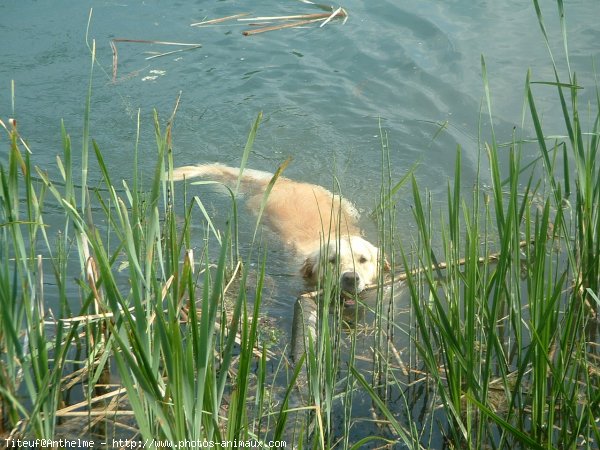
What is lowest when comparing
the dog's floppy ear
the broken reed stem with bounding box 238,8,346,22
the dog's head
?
the dog's floppy ear

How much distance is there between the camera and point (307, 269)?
15.0 ft

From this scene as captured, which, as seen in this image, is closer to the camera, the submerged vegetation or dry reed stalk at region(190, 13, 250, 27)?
the submerged vegetation

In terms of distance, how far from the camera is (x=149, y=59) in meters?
6.50

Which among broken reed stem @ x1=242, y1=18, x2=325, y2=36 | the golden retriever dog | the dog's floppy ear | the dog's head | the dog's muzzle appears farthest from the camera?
broken reed stem @ x1=242, y1=18, x2=325, y2=36

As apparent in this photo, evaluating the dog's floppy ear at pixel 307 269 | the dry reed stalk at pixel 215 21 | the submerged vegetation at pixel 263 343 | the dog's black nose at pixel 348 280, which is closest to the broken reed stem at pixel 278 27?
the dry reed stalk at pixel 215 21

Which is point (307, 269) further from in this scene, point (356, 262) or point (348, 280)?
point (348, 280)

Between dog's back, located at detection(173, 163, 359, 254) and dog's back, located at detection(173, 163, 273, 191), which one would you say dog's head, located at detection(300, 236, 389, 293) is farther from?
dog's back, located at detection(173, 163, 273, 191)

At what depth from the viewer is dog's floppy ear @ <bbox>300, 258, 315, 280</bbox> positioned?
4523 mm

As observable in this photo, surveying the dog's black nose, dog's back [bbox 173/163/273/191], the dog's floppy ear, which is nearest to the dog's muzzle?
the dog's black nose

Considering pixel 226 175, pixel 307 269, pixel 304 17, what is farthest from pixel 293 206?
pixel 304 17

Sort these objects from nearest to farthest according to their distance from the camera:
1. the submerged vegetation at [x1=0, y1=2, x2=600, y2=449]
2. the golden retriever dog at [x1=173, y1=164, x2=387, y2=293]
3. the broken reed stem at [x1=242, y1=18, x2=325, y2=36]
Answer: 1. the submerged vegetation at [x1=0, y1=2, x2=600, y2=449]
2. the golden retriever dog at [x1=173, y1=164, x2=387, y2=293]
3. the broken reed stem at [x1=242, y1=18, x2=325, y2=36]

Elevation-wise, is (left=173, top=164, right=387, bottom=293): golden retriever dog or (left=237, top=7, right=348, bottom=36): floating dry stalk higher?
(left=237, top=7, right=348, bottom=36): floating dry stalk

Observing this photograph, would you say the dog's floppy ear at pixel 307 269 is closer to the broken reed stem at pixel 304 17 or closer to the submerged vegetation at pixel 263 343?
the submerged vegetation at pixel 263 343

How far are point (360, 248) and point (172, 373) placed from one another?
284 centimetres
